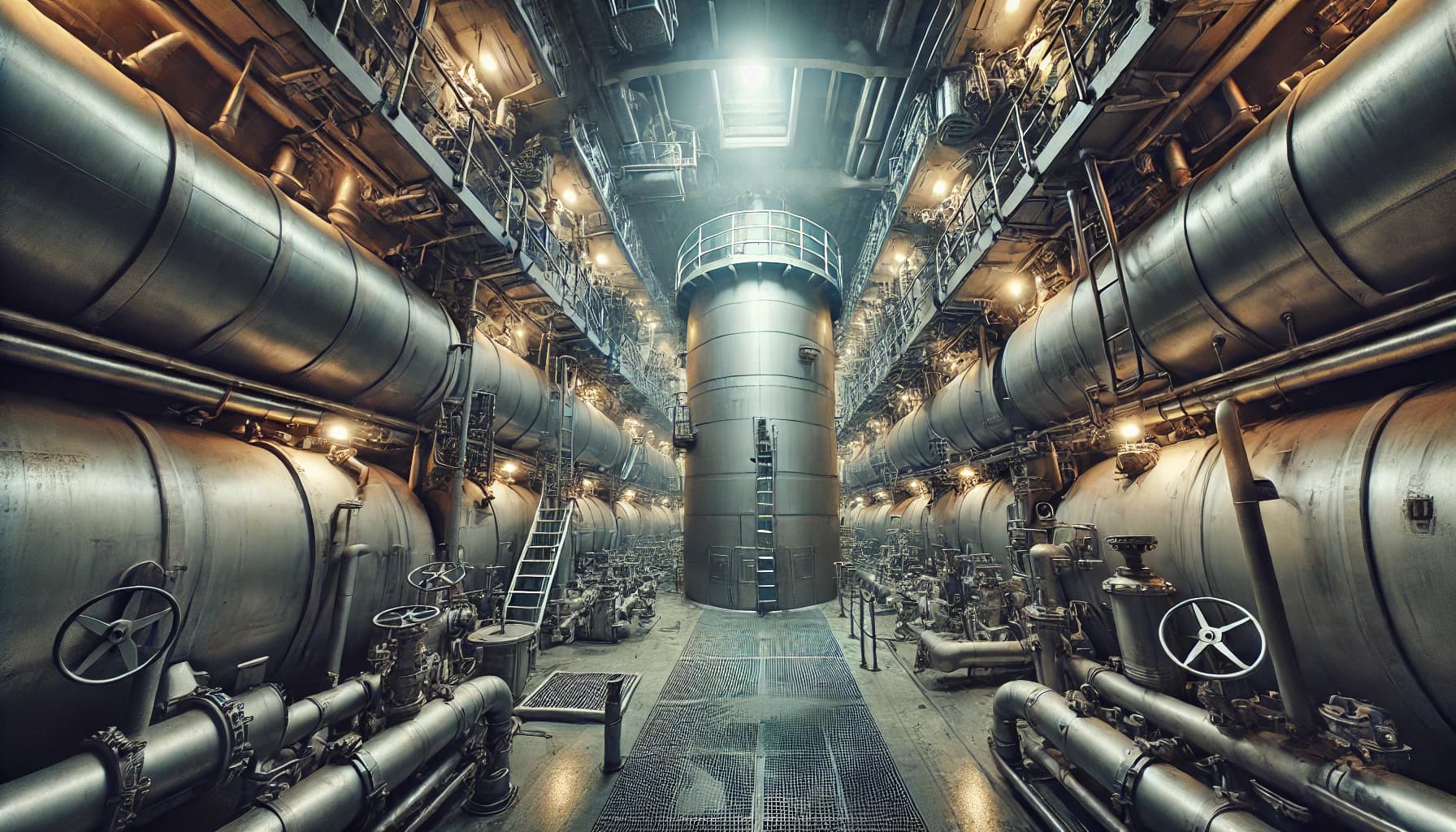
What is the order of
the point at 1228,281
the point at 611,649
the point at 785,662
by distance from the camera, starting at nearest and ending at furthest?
the point at 1228,281 < the point at 785,662 < the point at 611,649

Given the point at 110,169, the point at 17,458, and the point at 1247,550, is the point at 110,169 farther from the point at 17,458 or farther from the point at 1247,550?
the point at 1247,550

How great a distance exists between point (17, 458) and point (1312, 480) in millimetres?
8038

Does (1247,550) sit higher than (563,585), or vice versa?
(1247,550)

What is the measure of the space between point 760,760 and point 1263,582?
4438 mm

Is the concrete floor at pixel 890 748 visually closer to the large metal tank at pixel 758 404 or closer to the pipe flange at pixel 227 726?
the pipe flange at pixel 227 726

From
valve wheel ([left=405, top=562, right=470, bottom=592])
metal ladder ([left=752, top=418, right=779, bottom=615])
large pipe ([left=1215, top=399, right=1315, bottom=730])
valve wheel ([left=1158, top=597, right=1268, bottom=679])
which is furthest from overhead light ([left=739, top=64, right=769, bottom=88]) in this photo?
valve wheel ([left=1158, top=597, right=1268, bottom=679])

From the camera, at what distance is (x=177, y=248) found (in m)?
3.54

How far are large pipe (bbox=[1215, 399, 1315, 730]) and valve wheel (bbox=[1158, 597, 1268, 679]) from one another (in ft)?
0.25

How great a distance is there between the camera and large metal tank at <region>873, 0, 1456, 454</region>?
279cm

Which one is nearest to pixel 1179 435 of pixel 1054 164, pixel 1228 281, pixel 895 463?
pixel 1228 281

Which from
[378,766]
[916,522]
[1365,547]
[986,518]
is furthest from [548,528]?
[1365,547]

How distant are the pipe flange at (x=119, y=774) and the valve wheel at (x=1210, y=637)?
5.87 meters

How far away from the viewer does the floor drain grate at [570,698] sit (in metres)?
5.84

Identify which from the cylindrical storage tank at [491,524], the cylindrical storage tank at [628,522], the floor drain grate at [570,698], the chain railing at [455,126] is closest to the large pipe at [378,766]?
the floor drain grate at [570,698]
